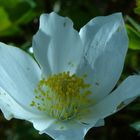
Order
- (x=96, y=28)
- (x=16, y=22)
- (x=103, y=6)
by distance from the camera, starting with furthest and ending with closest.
Answer: 1. (x=103, y=6)
2. (x=16, y=22)
3. (x=96, y=28)

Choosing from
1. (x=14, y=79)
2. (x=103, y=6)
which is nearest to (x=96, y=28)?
(x=14, y=79)

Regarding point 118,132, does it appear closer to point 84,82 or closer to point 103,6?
point 84,82

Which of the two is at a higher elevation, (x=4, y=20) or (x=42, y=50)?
(x=42, y=50)

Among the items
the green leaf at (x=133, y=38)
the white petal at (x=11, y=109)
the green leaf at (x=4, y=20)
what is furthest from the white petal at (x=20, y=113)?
the green leaf at (x=4, y=20)

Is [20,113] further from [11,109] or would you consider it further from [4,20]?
[4,20]

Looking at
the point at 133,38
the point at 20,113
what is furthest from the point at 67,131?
the point at 133,38
